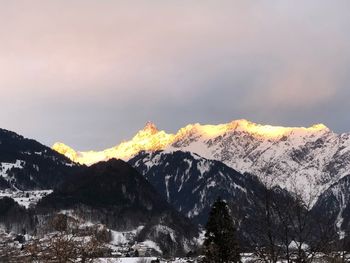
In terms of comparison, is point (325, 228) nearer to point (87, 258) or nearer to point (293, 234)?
point (293, 234)

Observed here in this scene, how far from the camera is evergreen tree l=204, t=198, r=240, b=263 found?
90000 millimetres

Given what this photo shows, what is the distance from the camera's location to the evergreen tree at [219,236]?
9000 centimetres

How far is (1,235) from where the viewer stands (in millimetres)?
84125

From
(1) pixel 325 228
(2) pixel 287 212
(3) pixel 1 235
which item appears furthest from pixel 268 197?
(3) pixel 1 235

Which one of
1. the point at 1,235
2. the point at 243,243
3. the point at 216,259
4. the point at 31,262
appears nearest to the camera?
the point at 243,243

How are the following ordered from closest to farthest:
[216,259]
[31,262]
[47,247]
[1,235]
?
[47,247], [31,262], [1,235], [216,259]

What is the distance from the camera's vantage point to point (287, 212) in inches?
1153

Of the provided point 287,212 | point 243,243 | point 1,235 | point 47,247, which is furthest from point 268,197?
point 1,235

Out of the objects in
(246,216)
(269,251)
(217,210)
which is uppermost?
(217,210)

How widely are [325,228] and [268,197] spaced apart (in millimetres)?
3045

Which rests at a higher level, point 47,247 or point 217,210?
point 217,210

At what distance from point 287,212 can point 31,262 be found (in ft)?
72.4

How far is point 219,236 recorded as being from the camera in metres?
91.4

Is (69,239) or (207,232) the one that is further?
(207,232)
